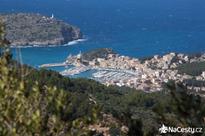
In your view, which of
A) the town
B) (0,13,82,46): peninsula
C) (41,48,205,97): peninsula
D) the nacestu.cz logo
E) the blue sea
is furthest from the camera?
the blue sea

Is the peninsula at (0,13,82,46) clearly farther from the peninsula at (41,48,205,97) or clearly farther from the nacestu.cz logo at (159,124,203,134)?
the nacestu.cz logo at (159,124,203,134)

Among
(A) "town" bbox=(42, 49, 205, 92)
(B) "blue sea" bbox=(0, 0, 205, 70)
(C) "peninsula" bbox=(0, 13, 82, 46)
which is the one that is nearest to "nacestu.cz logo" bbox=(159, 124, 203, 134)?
(A) "town" bbox=(42, 49, 205, 92)

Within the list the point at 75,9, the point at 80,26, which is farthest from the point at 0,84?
the point at 75,9

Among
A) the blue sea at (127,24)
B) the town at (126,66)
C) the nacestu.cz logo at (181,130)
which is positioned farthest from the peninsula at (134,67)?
the nacestu.cz logo at (181,130)

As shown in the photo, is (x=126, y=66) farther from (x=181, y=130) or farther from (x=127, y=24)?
(x=181, y=130)

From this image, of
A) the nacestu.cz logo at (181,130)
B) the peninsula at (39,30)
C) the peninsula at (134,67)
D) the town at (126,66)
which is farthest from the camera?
the peninsula at (39,30)

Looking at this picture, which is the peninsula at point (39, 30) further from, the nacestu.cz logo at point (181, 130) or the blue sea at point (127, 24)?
the nacestu.cz logo at point (181, 130)

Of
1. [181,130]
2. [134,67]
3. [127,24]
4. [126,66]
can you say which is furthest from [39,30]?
[181,130]
